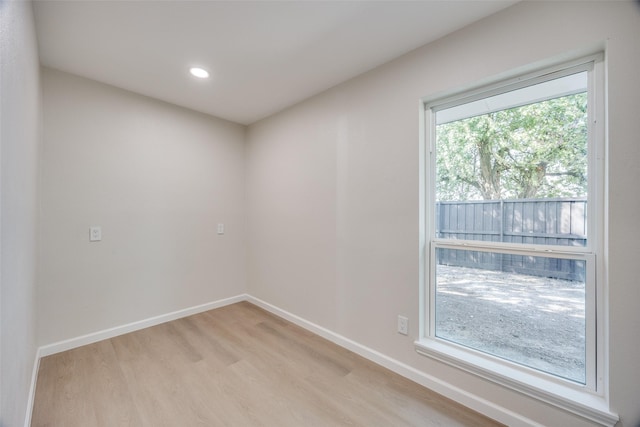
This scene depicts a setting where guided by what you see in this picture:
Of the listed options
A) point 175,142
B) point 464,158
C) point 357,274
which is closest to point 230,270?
point 175,142

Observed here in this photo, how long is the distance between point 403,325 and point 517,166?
1.32m

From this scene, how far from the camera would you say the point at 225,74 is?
226 cm

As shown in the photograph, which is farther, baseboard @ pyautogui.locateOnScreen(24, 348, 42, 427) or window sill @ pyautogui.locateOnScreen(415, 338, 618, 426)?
baseboard @ pyautogui.locateOnScreen(24, 348, 42, 427)

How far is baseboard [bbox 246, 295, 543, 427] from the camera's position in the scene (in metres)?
1.49

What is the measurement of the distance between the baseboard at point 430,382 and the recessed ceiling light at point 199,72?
97.8 inches

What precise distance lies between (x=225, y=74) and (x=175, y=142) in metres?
1.09

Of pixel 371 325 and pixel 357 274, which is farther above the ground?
pixel 357 274

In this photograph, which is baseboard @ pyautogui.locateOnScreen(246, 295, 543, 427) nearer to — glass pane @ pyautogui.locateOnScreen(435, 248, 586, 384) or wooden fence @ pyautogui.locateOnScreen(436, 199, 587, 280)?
glass pane @ pyautogui.locateOnScreen(435, 248, 586, 384)

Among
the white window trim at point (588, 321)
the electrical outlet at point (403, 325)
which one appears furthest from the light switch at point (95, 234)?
the white window trim at point (588, 321)

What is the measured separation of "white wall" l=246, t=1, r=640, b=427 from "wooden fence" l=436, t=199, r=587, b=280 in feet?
0.61

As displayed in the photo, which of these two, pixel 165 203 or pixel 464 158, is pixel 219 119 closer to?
pixel 165 203

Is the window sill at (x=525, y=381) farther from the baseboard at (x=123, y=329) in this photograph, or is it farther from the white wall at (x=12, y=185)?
the baseboard at (x=123, y=329)

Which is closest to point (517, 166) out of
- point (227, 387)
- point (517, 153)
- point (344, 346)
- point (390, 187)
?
point (517, 153)

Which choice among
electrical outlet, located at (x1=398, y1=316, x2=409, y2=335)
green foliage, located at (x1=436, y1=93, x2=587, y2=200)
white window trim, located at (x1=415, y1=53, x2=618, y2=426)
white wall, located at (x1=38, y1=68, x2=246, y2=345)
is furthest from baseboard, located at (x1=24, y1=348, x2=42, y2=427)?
green foliage, located at (x1=436, y1=93, x2=587, y2=200)
